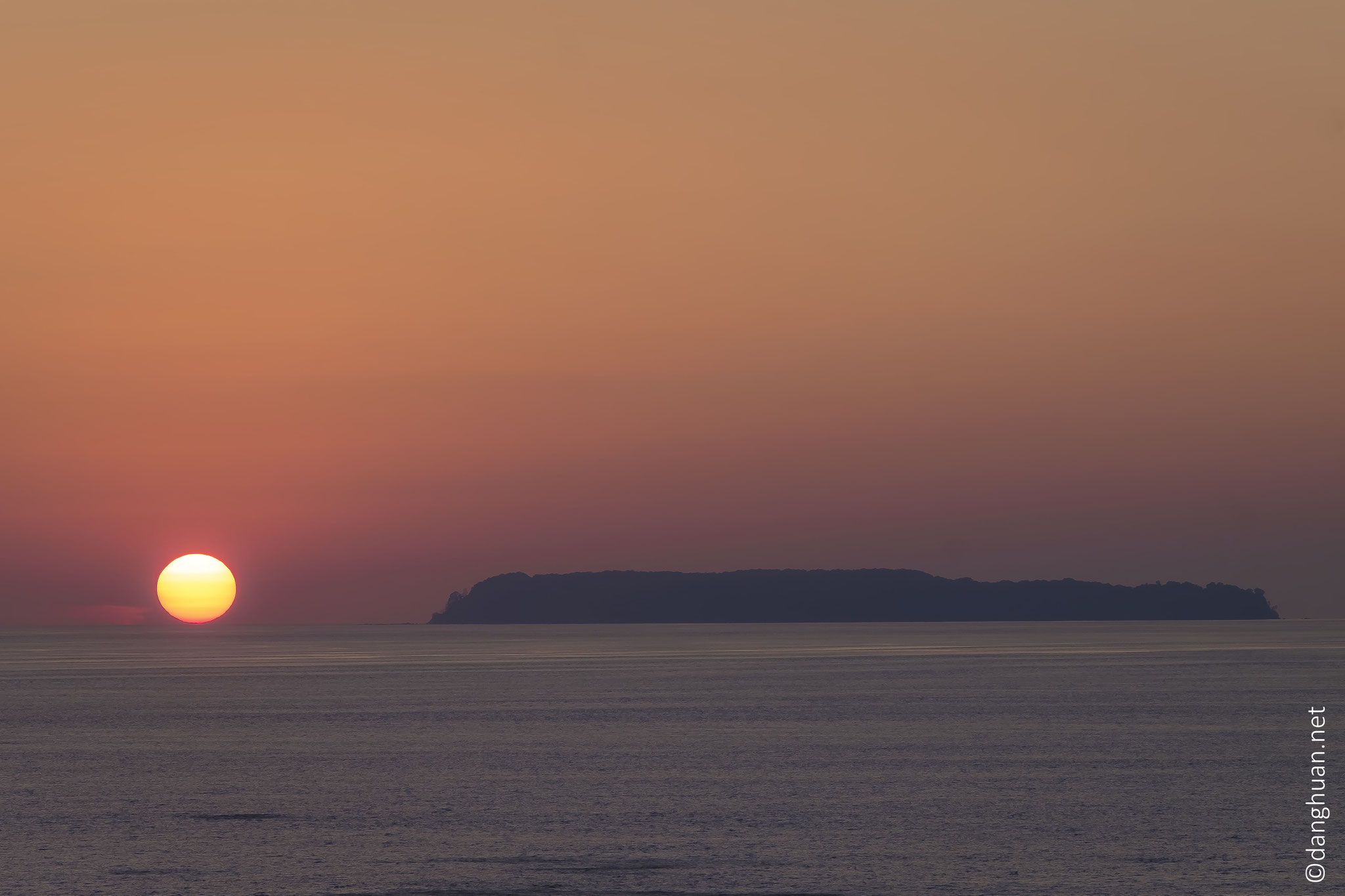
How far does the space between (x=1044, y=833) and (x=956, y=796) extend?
3.80m

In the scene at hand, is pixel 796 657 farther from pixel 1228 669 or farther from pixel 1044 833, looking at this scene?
pixel 1044 833

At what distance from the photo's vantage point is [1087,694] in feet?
169

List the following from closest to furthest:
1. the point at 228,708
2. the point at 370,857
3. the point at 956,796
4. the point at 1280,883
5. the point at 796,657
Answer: the point at 1280,883 → the point at 370,857 → the point at 956,796 → the point at 228,708 → the point at 796,657

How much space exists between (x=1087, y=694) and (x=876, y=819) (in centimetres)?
3348

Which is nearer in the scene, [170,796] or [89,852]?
[89,852]

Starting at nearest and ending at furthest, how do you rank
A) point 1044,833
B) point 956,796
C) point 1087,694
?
point 1044,833 → point 956,796 → point 1087,694

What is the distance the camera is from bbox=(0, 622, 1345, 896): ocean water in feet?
53.9

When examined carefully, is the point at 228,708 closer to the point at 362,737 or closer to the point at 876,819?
the point at 362,737

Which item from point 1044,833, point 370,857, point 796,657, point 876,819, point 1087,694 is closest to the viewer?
point 370,857

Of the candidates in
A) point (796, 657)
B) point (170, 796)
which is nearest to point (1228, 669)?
point (796, 657)

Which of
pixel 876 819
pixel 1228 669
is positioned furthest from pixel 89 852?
pixel 1228 669

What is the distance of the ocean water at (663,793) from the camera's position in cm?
1642

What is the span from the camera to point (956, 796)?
22781 millimetres

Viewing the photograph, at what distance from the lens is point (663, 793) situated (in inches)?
918
